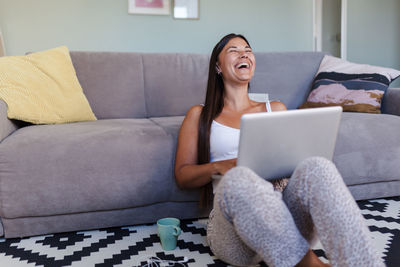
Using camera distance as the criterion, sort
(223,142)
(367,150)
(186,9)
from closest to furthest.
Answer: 1. (223,142)
2. (367,150)
3. (186,9)

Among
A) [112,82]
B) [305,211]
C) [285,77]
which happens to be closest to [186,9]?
[285,77]

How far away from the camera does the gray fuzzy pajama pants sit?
0.97 m

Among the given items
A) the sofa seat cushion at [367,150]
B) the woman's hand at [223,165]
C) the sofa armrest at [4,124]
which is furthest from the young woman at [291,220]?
the sofa armrest at [4,124]

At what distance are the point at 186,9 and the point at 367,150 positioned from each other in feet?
8.79

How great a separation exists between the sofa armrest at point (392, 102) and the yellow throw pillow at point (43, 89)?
1691mm

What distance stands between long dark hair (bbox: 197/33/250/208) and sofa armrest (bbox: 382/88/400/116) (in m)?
1.11

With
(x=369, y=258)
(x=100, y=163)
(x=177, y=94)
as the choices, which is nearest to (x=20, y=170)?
(x=100, y=163)

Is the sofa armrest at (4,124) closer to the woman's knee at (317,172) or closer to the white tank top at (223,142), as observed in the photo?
the white tank top at (223,142)

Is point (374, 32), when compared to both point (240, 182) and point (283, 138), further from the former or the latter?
point (240, 182)

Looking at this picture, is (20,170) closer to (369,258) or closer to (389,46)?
(369,258)

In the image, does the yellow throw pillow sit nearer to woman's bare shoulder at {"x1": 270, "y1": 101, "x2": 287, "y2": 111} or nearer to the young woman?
woman's bare shoulder at {"x1": 270, "y1": 101, "x2": 287, "y2": 111}

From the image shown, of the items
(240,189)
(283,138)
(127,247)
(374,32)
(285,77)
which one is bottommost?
(127,247)

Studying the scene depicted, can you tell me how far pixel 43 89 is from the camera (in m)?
2.06

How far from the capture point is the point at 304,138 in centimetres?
118
